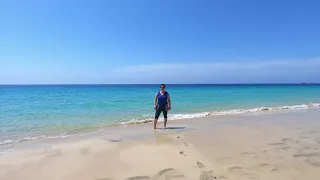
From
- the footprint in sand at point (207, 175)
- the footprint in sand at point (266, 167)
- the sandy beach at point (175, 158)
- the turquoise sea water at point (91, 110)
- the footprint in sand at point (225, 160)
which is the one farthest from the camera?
the turquoise sea water at point (91, 110)

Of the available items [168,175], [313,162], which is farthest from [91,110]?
[313,162]

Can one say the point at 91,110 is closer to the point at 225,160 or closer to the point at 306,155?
the point at 225,160

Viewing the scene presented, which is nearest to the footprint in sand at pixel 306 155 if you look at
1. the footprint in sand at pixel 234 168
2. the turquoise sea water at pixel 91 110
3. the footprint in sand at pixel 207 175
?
the footprint in sand at pixel 234 168

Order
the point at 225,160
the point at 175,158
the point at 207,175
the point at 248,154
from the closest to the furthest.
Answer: the point at 207,175
the point at 225,160
the point at 175,158
the point at 248,154

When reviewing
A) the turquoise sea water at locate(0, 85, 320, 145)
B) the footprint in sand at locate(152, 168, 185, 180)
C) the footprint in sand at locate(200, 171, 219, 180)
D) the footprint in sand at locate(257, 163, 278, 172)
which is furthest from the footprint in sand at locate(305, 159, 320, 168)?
the turquoise sea water at locate(0, 85, 320, 145)

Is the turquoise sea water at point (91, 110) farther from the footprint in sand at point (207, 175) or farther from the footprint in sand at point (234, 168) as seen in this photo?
the footprint in sand at point (234, 168)

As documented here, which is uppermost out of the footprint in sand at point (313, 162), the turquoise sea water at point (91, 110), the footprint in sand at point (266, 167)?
the footprint in sand at point (313, 162)

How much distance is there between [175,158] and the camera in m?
5.29

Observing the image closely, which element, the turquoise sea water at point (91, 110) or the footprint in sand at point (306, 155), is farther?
the turquoise sea water at point (91, 110)

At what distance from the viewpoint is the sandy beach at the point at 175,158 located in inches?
172

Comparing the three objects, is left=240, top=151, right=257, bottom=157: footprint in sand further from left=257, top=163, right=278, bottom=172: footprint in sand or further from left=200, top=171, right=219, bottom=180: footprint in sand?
left=200, top=171, right=219, bottom=180: footprint in sand

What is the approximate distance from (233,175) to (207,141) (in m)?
2.62

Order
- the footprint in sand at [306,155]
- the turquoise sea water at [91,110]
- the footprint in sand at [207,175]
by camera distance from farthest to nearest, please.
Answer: the turquoise sea water at [91,110]
the footprint in sand at [306,155]
the footprint in sand at [207,175]

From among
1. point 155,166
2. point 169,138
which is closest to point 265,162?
point 155,166
